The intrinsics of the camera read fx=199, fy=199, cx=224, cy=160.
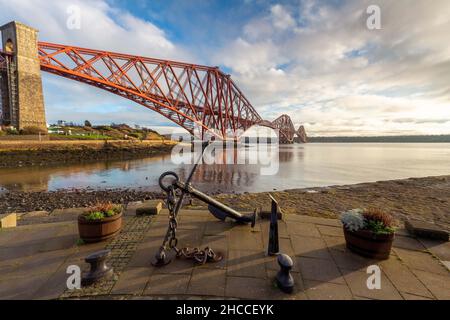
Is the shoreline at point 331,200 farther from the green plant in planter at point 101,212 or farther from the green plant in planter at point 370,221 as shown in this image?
the green plant in planter at point 370,221

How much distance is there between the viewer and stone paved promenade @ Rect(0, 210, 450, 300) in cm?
260

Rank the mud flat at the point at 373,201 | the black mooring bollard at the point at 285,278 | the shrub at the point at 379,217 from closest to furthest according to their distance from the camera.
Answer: the black mooring bollard at the point at 285,278 < the shrub at the point at 379,217 < the mud flat at the point at 373,201

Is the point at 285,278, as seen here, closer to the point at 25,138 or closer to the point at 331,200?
the point at 331,200

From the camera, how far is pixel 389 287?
2.70m

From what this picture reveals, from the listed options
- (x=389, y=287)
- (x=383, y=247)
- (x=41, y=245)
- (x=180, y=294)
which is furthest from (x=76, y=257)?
(x=383, y=247)

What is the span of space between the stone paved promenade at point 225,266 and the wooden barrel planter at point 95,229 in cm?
15

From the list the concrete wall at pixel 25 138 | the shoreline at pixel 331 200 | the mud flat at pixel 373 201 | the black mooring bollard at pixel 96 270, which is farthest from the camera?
the concrete wall at pixel 25 138

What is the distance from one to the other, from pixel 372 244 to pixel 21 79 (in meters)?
39.7

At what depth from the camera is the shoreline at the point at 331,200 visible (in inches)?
287

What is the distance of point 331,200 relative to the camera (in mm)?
9008

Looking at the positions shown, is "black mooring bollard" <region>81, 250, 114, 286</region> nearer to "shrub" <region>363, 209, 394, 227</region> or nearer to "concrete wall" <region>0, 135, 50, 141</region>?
"shrub" <region>363, 209, 394, 227</region>

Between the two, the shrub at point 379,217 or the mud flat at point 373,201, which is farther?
the mud flat at point 373,201

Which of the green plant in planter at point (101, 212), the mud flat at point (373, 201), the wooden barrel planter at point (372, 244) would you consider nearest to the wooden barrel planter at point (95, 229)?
the green plant in planter at point (101, 212)
